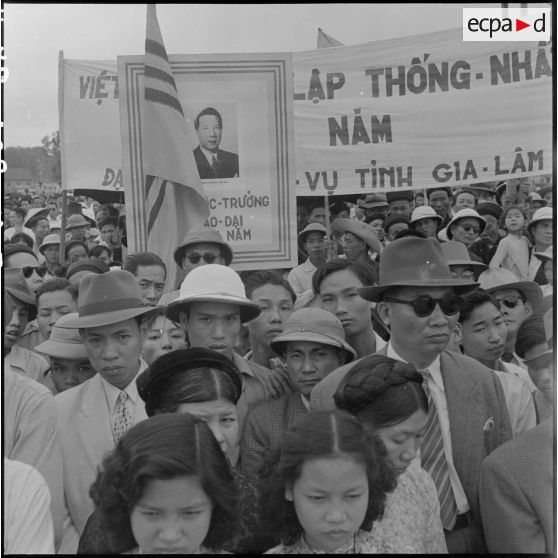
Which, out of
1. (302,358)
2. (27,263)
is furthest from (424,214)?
(27,263)

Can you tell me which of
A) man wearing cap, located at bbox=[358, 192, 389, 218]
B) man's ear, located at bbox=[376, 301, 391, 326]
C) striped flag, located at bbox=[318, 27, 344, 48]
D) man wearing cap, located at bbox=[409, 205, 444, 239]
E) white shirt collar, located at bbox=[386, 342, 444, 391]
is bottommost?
white shirt collar, located at bbox=[386, 342, 444, 391]

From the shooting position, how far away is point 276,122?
320 centimetres

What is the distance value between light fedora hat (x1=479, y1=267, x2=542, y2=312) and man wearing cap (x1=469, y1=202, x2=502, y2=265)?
0.21 feet

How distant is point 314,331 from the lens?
9.46 ft

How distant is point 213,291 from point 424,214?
1177mm

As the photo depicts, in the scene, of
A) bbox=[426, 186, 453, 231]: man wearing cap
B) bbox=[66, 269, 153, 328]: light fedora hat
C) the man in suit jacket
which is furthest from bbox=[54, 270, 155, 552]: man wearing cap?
bbox=[426, 186, 453, 231]: man wearing cap

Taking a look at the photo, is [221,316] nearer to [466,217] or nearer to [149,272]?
[149,272]

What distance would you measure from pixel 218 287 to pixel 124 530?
104 cm

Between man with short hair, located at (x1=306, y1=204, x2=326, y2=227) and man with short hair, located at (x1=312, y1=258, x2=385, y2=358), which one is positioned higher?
man with short hair, located at (x1=306, y1=204, x2=326, y2=227)

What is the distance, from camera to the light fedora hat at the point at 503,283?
320 cm

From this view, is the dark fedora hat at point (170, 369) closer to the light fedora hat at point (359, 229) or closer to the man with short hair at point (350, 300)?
the man with short hair at point (350, 300)

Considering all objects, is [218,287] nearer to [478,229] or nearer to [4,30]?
[4,30]

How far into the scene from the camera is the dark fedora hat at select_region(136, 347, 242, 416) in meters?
2.46

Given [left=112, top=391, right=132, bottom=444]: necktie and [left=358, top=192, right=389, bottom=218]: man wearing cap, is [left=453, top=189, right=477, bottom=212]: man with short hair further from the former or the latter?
[left=112, top=391, right=132, bottom=444]: necktie
